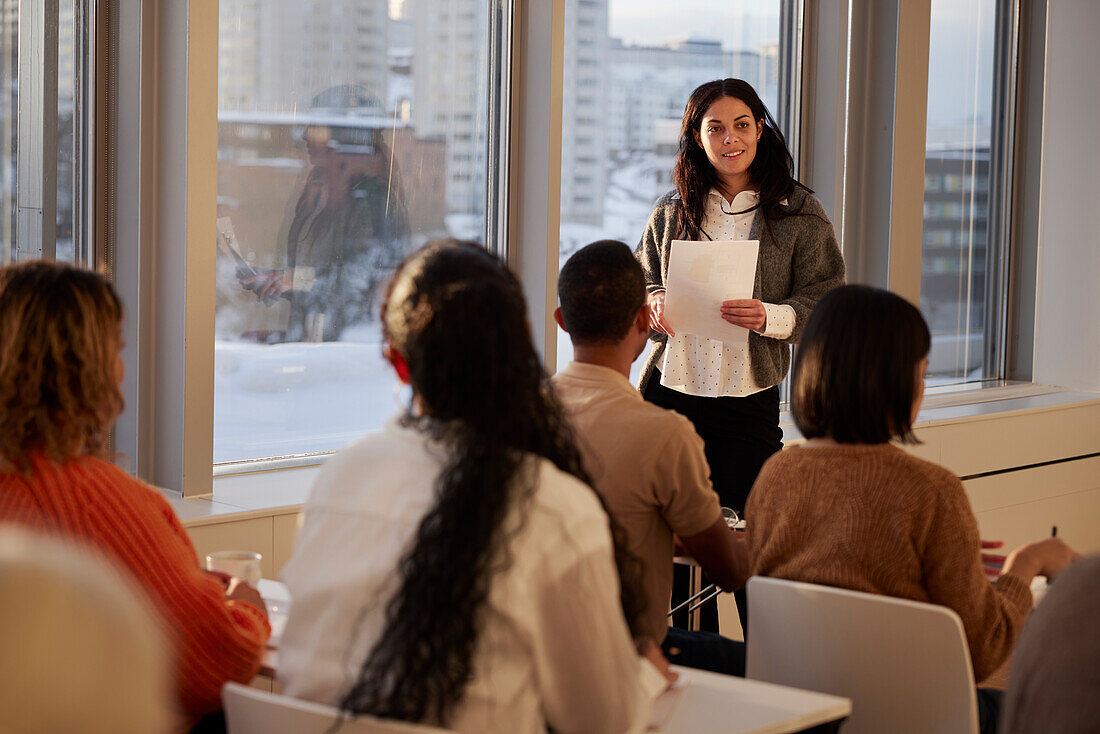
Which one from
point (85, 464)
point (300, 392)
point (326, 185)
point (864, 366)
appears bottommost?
point (300, 392)

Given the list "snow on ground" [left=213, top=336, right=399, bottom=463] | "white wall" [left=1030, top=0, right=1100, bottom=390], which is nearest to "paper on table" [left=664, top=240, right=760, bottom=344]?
A: "snow on ground" [left=213, top=336, right=399, bottom=463]

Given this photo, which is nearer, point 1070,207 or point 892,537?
point 892,537

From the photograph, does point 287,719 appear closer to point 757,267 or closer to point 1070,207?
point 757,267

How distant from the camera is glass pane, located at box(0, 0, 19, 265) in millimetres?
2812

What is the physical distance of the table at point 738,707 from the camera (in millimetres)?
1528

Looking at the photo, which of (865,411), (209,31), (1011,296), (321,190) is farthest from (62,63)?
(1011,296)

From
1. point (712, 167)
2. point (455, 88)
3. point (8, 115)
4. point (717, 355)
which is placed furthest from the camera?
point (455, 88)

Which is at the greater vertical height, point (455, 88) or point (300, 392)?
point (455, 88)

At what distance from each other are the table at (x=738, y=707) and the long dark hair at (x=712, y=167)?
1646 mm

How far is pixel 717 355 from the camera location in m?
3.06

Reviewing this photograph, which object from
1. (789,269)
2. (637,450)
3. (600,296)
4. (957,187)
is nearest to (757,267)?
(789,269)

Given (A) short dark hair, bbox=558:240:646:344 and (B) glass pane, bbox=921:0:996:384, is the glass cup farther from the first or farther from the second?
(B) glass pane, bbox=921:0:996:384

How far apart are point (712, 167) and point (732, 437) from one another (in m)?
A: 0.75

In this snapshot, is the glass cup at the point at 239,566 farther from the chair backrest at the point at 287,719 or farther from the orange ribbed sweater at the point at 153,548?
the chair backrest at the point at 287,719
